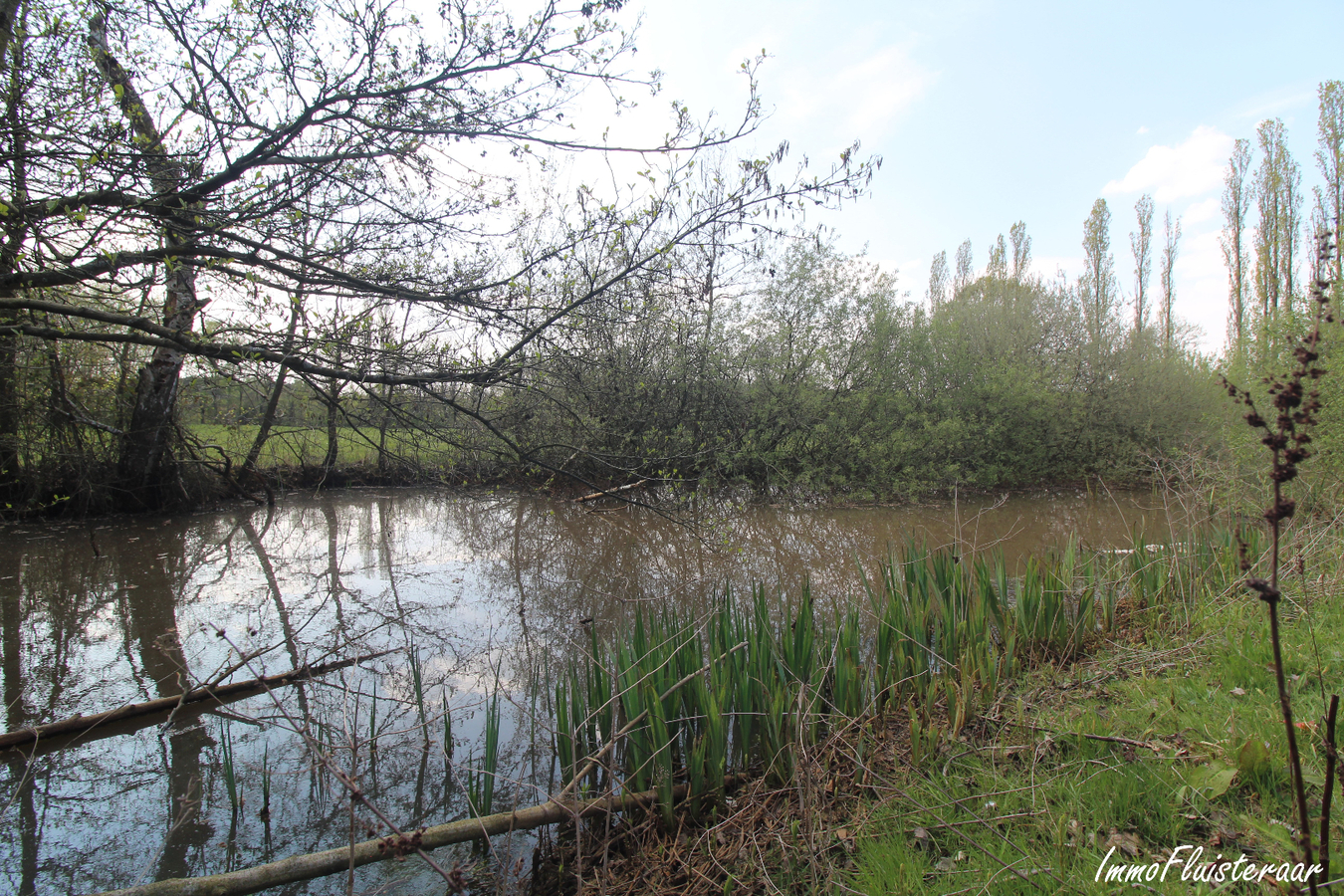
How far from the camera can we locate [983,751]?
2770 millimetres

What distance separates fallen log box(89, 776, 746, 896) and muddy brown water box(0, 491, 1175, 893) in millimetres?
120

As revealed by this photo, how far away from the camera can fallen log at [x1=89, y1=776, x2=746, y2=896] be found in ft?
6.73

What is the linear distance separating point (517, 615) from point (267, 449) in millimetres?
9955

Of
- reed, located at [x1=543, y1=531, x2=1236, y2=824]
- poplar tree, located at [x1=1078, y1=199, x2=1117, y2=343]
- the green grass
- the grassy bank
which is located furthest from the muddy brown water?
poplar tree, located at [x1=1078, y1=199, x2=1117, y2=343]

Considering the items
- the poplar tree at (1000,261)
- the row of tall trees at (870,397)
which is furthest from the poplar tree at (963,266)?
the row of tall trees at (870,397)

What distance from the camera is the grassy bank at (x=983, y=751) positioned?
2080 millimetres

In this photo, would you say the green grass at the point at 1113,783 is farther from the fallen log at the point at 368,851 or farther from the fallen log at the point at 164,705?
the fallen log at the point at 164,705

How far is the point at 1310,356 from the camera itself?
45.6 inches

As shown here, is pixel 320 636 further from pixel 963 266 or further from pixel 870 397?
pixel 963 266

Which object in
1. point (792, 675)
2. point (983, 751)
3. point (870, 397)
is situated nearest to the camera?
point (983, 751)

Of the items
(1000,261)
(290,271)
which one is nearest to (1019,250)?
(1000,261)

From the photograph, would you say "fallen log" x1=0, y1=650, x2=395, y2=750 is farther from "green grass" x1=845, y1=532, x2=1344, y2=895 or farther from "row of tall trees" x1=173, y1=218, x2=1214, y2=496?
"row of tall trees" x1=173, y1=218, x2=1214, y2=496

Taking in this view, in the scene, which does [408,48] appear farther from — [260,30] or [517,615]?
[517,615]

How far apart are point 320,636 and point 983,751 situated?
185 inches
